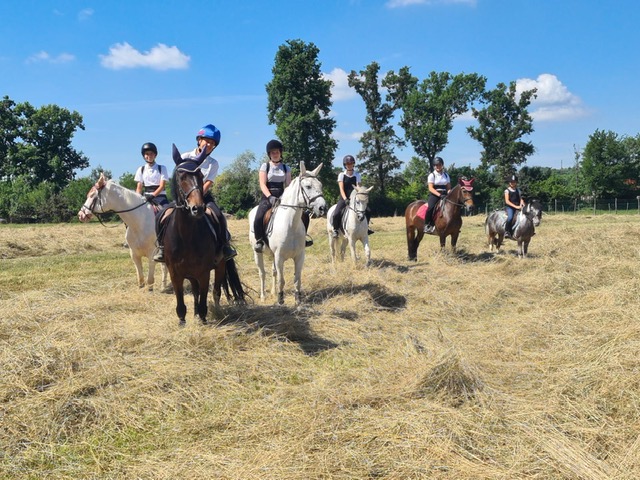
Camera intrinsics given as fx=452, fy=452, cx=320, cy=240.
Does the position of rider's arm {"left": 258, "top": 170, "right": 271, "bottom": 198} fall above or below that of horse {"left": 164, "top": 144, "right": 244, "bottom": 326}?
above

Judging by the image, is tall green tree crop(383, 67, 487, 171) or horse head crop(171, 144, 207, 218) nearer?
horse head crop(171, 144, 207, 218)

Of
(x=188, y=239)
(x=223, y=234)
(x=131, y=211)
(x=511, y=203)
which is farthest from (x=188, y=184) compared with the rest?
(x=511, y=203)

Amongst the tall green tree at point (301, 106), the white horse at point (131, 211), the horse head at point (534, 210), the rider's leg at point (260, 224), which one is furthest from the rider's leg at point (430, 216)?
the tall green tree at point (301, 106)

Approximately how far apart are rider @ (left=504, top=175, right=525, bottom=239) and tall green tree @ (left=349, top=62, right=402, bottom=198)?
39348 mm

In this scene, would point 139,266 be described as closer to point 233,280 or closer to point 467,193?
point 233,280

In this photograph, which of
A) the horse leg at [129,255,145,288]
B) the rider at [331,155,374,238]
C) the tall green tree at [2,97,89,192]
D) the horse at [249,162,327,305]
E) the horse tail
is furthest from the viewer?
the tall green tree at [2,97,89,192]

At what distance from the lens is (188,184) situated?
5.68 meters

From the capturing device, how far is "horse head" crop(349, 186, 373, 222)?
11.3 meters

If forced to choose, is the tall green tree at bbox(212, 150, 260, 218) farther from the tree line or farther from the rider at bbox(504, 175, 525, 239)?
the rider at bbox(504, 175, 525, 239)

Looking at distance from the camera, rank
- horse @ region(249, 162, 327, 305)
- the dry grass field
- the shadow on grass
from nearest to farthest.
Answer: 1. the dry grass field
2. the shadow on grass
3. horse @ region(249, 162, 327, 305)

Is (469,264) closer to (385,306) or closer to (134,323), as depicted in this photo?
(385,306)

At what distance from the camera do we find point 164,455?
136 inches

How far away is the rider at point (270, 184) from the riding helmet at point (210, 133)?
4.40 ft

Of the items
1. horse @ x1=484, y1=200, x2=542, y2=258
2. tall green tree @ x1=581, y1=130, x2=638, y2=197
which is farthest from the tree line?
horse @ x1=484, y1=200, x2=542, y2=258
